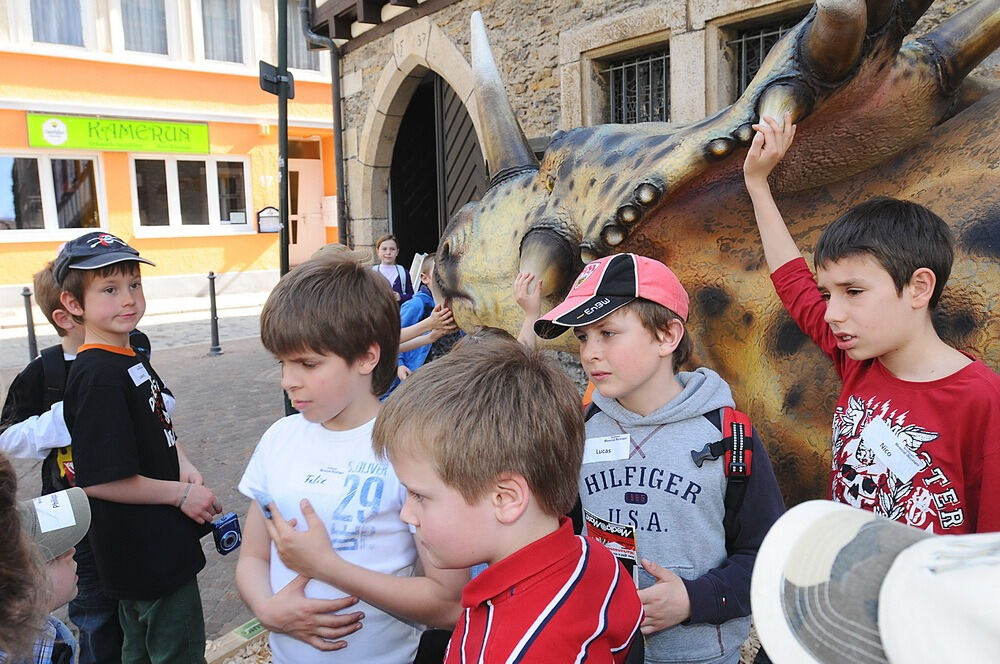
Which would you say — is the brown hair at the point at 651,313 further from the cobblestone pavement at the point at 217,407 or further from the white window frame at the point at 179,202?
the white window frame at the point at 179,202

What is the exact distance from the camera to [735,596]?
56.6 inches

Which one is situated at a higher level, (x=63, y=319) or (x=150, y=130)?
(x=150, y=130)

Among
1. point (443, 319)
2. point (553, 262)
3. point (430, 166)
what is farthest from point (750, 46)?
point (430, 166)

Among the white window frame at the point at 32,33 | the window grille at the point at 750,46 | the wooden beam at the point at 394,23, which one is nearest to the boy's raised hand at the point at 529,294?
the window grille at the point at 750,46

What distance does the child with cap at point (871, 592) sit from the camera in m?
0.49

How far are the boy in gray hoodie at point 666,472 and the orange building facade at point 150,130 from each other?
14.9m

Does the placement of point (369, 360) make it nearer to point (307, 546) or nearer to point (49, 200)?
point (307, 546)

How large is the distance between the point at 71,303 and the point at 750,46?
163 inches

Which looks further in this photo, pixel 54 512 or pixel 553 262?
pixel 553 262

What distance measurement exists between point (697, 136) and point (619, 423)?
2.23 feet

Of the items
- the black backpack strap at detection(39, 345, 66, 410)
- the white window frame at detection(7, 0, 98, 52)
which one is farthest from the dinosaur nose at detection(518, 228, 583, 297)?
the white window frame at detection(7, 0, 98, 52)

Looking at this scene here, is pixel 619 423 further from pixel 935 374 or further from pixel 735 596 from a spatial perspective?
pixel 935 374

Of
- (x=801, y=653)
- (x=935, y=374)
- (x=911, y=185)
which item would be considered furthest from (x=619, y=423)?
(x=801, y=653)

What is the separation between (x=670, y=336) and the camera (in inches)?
62.3
